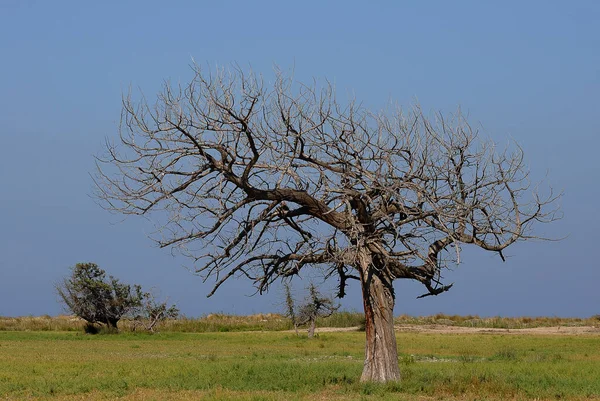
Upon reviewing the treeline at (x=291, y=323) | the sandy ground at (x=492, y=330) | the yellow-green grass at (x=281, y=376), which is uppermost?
the treeline at (x=291, y=323)

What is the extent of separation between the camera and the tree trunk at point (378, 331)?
65.9ft

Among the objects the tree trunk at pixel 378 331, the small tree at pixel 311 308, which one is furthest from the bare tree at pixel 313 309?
the tree trunk at pixel 378 331

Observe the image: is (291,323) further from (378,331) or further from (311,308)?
(378,331)

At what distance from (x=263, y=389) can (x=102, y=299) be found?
37522 millimetres

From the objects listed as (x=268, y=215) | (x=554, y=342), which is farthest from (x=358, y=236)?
(x=554, y=342)

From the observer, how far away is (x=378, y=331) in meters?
20.1

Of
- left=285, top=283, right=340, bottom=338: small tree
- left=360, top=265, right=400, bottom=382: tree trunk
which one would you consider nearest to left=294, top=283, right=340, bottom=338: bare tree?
left=285, top=283, right=340, bottom=338: small tree

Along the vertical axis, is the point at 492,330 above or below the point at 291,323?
below

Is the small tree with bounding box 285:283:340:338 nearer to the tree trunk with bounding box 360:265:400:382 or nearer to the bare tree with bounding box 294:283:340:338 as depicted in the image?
the bare tree with bounding box 294:283:340:338

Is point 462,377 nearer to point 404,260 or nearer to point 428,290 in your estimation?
point 428,290

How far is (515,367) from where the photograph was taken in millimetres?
27875

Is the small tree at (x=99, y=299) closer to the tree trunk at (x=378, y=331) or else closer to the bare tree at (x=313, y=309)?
the bare tree at (x=313, y=309)

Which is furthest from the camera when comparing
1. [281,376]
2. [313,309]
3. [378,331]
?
[313,309]

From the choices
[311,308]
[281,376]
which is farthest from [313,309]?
[281,376]
